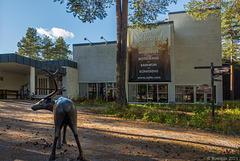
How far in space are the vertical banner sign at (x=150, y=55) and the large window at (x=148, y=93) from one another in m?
1.01

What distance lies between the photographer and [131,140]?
5.34 meters

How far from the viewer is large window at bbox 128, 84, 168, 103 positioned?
18.4 m

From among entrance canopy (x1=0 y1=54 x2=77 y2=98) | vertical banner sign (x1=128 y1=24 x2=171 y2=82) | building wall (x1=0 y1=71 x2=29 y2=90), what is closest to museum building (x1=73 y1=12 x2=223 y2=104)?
vertical banner sign (x1=128 y1=24 x2=171 y2=82)

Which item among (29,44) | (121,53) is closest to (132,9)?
(121,53)

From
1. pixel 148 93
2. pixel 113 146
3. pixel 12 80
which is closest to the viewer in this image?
pixel 113 146

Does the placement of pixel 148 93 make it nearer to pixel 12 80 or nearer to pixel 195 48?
pixel 195 48

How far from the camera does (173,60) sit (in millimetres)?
17469

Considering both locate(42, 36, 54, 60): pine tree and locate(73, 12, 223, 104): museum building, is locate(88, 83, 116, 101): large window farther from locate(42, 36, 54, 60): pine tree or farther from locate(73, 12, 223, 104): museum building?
locate(42, 36, 54, 60): pine tree

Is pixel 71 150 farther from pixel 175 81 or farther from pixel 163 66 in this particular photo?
pixel 175 81

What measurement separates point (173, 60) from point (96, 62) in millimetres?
9031

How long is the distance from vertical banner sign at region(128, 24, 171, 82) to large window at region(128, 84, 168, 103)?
3.31 ft

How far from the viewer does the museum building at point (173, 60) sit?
1772cm

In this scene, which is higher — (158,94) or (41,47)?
(41,47)

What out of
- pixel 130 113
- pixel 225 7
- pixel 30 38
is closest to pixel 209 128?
pixel 130 113
